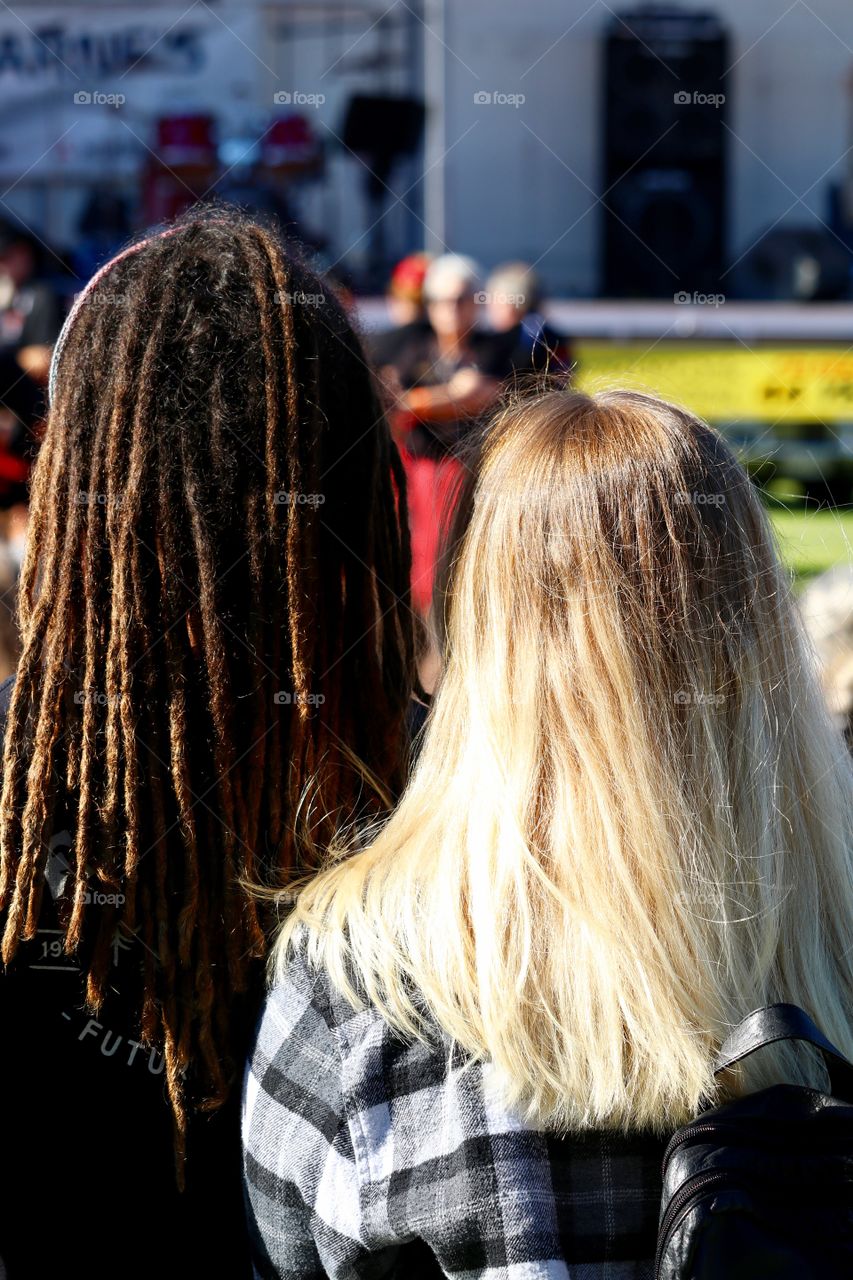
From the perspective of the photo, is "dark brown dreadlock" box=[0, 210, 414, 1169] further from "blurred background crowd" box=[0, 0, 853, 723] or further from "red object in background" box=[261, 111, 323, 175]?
"red object in background" box=[261, 111, 323, 175]

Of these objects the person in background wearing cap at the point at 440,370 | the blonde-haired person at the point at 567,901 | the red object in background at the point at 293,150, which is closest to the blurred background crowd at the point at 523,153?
the red object in background at the point at 293,150

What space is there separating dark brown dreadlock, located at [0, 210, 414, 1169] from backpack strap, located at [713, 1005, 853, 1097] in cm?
44

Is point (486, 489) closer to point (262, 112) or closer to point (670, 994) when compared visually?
point (670, 994)

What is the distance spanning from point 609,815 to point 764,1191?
30 centimetres

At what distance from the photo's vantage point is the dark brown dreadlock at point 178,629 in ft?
3.73

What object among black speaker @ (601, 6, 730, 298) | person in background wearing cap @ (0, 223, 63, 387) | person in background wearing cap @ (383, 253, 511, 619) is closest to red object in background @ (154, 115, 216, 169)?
person in background wearing cap @ (0, 223, 63, 387)

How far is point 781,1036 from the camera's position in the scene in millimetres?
932

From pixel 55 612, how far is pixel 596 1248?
711mm

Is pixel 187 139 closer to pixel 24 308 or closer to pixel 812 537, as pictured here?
pixel 24 308

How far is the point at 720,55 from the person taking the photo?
10.0m

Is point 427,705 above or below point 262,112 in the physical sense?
below

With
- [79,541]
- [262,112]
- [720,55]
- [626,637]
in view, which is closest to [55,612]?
[79,541]

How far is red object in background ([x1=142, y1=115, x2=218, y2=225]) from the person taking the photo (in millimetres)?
9211

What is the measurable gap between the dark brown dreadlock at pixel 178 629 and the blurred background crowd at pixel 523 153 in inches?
274
